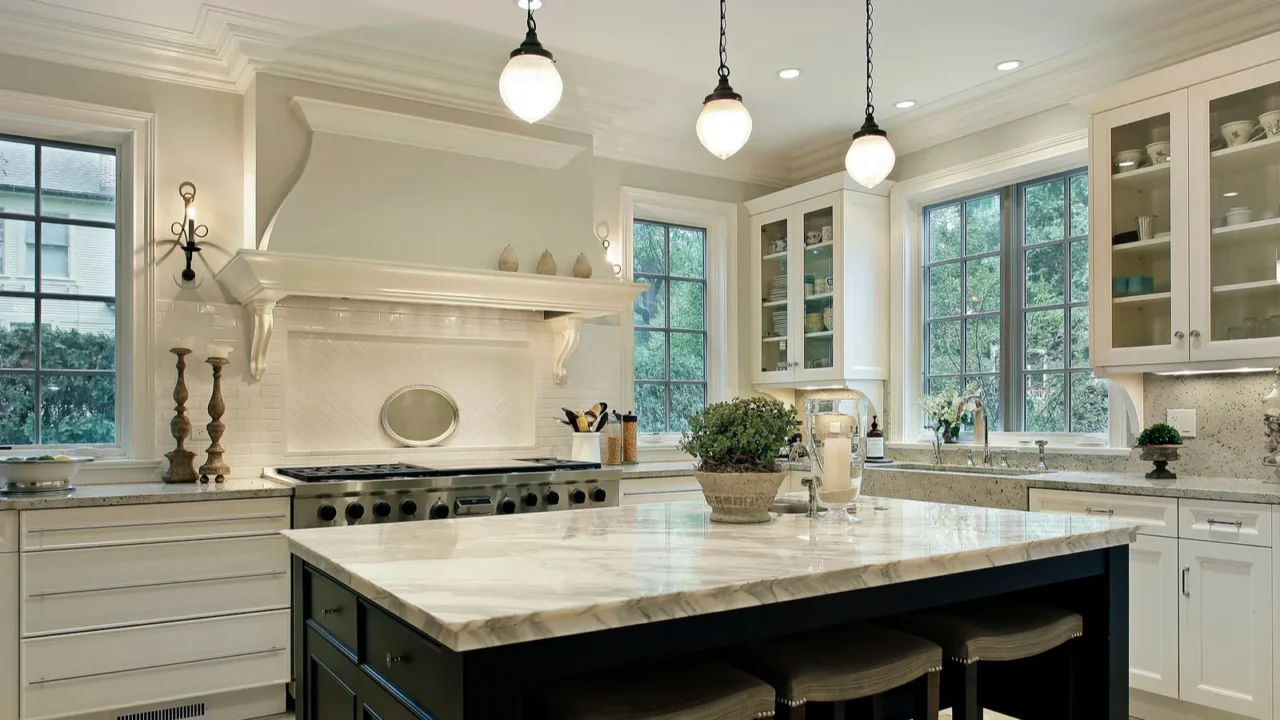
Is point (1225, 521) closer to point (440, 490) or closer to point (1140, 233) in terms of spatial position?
point (1140, 233)

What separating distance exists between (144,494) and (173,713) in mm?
889

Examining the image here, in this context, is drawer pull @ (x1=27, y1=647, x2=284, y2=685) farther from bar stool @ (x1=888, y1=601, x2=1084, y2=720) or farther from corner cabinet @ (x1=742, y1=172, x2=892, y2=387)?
corner cabinet @ (x1=742, y1=172, x2=892, y2=387)

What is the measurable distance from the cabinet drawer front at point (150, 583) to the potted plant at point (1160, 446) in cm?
355

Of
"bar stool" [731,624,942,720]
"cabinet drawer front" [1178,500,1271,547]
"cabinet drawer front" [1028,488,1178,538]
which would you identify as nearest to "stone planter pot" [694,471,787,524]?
"bar stool" [731,624,942,720]

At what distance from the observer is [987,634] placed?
219 centimetres

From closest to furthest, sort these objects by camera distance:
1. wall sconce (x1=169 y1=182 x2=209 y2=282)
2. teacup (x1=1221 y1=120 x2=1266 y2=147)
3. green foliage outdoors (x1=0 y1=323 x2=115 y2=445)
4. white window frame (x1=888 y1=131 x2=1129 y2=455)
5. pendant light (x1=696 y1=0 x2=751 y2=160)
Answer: pendant light (x1=696 y1=0 x2=751 y2=160) → teacup (x1=1221 y1=120 x2=1266 y2=147) → green foliage outdoors (x1=0 y1=323 x2=115 y2=445) → wall sconce (x1=169 y1=182 x2=209 y2=282) → white window frame (x1=888 y1=131 x2=1129 y2=455)

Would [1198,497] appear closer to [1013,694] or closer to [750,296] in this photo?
[1013,694]

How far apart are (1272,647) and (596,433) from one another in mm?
2983

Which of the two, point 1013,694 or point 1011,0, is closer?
point 1013,694

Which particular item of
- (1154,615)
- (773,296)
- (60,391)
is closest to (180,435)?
(60,391)

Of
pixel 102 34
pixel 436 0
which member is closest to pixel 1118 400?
pixel 436 0

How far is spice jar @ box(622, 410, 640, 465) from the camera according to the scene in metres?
4.98

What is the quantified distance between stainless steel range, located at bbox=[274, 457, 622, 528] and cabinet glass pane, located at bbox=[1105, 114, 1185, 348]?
7.89ft

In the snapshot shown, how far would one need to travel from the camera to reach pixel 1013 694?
262 centimetres
